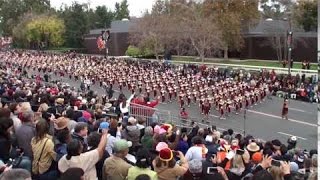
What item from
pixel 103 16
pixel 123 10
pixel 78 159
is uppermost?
pixel 123 10

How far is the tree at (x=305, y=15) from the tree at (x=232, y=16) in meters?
4.09

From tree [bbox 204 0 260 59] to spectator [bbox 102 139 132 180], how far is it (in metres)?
43.6

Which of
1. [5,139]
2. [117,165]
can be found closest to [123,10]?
[5,139]

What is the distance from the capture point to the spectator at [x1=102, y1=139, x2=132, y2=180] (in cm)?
560

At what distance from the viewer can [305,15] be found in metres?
50.0

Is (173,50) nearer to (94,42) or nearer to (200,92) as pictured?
(94,42)

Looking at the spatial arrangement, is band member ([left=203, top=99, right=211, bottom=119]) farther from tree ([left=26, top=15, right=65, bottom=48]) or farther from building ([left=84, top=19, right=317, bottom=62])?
tree ([left=26, top=15, right=65, bottom=48])

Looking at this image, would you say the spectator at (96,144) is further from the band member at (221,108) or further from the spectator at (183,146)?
the band member at (221,108)

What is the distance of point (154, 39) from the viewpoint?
5144 cm

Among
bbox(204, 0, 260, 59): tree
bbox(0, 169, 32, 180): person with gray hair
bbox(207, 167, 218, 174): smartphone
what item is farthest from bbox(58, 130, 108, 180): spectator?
bbox(204, 0, 260, 59): tree

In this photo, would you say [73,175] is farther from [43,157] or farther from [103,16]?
[103,16]

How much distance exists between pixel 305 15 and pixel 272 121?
99.5 feet

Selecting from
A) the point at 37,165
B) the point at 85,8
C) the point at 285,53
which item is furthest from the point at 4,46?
the point at 37,165

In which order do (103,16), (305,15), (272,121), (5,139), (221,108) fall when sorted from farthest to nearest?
(103,16) < (305,15) < (221,108) < (272,121) < (5,139)
